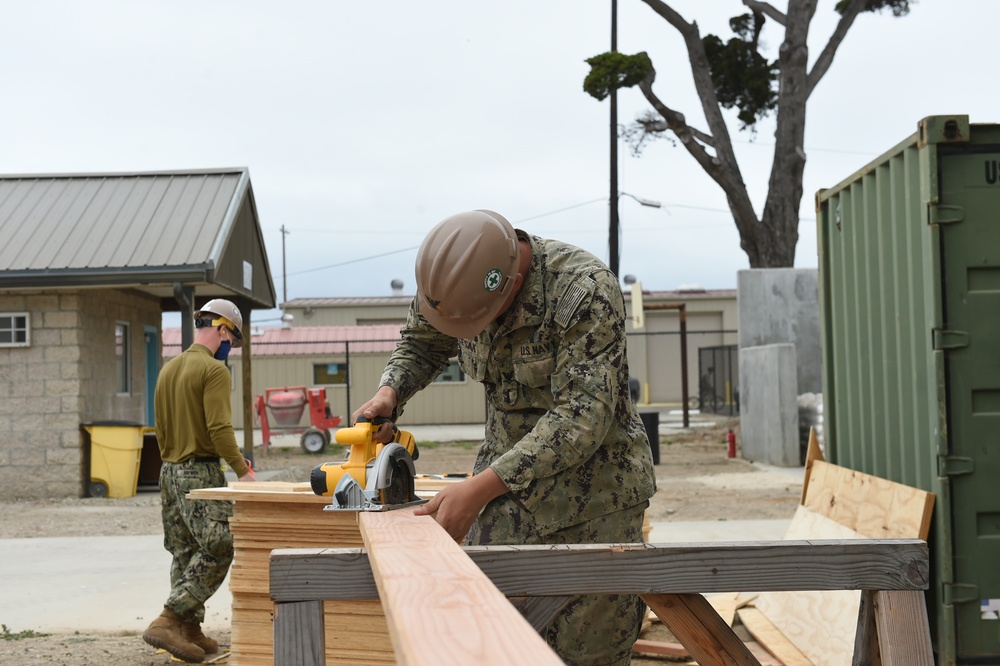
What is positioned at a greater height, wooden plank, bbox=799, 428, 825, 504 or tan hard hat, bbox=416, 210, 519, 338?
tan hard hat, bbox=416, 210, 519, 338

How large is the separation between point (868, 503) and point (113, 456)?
412 inches

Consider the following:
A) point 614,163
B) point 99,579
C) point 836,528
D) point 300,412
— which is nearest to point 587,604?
point 836,528

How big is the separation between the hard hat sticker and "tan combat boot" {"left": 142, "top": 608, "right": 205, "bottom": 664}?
3.65 m

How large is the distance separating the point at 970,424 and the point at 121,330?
12969mm

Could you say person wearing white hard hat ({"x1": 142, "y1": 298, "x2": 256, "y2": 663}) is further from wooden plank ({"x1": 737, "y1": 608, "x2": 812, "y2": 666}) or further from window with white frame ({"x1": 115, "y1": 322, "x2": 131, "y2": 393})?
window with white frame ({"x1": 115, "y1": 322, "x2": 131, "y2": 393})

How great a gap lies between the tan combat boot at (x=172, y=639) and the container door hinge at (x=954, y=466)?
13.0 ft

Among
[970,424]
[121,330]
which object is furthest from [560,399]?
[121,330]

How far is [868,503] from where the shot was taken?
18.3ft

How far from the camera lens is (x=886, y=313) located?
18.4ft

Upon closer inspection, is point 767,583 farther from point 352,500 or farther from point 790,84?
point 790,84

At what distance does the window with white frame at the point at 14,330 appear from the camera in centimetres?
1324

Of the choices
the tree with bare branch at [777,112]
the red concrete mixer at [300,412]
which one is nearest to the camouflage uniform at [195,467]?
the red concrete mixer at [300,412]

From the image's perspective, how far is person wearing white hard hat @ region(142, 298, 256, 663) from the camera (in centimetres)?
567

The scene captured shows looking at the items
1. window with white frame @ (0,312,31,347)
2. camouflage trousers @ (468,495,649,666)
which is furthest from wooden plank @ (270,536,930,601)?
window with white frame @ (0,312,31,347)
